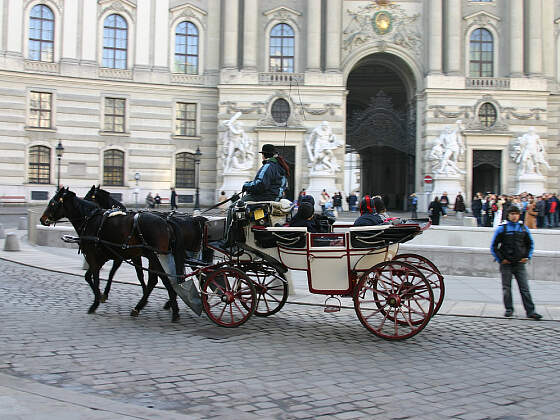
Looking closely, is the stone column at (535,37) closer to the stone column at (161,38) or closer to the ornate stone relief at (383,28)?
the ornate stone relief at (383,28)

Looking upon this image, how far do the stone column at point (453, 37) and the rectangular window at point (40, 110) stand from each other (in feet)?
89.8

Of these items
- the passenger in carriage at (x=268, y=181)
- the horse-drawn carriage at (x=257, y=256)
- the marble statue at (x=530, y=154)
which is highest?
the marble statue at (x=530, y=154)

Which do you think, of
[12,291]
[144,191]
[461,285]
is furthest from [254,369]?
[144,191]

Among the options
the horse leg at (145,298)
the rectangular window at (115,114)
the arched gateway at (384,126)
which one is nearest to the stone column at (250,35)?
the arched gateway at (384,126)

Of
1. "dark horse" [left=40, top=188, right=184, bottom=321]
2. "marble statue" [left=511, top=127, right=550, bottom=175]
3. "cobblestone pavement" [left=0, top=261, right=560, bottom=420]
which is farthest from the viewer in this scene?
"marble statue" [left=511, top=127, right=550, bottom=175]

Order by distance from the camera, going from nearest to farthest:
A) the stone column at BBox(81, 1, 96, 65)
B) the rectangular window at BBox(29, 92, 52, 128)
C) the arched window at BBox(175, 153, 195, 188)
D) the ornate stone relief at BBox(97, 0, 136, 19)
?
the rectangular window at BBox(29, 92, 52, 128)
the stone column at BBox(81, 1, 96, 65)
the ornate stone relief at BBox(97, 0, 136, 19)
the arched window at BBox(175, 153, 195, 188)

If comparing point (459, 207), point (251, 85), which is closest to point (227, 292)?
point (459, 207)

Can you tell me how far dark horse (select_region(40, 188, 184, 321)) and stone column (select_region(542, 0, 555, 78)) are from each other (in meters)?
40.5

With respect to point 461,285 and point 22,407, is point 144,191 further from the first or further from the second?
point 22,407

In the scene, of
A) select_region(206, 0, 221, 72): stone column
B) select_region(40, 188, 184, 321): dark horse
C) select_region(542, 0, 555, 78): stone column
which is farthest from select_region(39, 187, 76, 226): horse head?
select_region(542, 0, 555, 78): stone column

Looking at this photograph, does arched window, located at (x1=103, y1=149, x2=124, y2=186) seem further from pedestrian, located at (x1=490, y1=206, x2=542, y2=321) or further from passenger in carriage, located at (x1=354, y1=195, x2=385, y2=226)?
pedestrian, located at (x1=490, y1=206, x2=542, y2=321)

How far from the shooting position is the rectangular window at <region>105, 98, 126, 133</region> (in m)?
40.2

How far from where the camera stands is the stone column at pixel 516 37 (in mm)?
41062

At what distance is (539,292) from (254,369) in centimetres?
831
